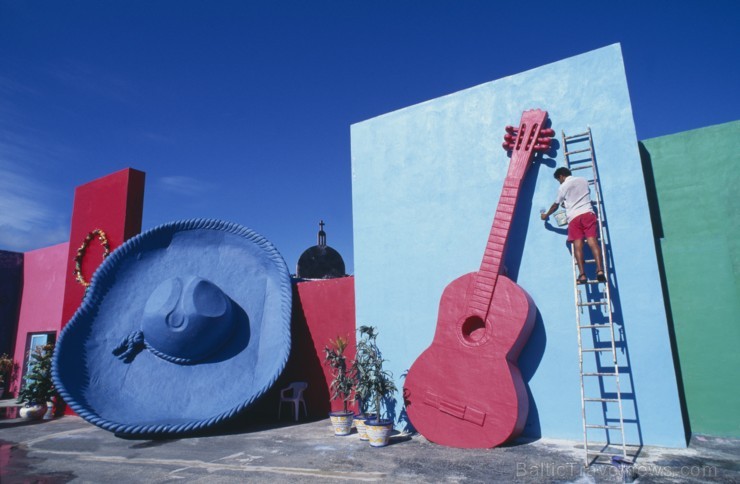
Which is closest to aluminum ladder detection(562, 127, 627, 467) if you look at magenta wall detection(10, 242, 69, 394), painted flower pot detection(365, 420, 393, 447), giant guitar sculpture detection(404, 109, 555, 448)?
giant guitar sculpture detection(404, 109, 555, 448)

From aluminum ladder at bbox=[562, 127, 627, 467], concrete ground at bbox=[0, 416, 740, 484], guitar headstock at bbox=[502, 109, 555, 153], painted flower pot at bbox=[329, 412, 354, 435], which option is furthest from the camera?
painted flower pot at bbox=[329, 412, 354, 435]

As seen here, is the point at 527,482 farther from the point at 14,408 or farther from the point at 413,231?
the point at 14,408

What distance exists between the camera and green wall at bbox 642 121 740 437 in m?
4.20

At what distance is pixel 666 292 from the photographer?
4516 mm

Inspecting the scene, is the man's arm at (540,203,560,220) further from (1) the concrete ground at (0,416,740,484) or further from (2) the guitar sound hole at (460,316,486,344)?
(1) the concrete ground at (0,416,740,484)

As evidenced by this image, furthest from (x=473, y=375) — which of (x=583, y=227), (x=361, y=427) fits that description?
(x=583, y=227)

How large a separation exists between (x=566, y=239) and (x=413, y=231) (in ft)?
6.05

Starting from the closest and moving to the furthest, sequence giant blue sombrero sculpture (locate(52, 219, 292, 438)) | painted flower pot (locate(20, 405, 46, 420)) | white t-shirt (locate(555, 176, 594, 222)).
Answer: white t-shirt (locate(555, 176, 594, 222)) < giant blue sombrero sculpture (locate(52, 219, 292, 438)) < painted flower pot (locate(20, 405, 46, 420))

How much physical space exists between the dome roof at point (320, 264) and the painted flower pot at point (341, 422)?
20.1 ft

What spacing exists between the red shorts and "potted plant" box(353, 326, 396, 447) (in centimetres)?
259

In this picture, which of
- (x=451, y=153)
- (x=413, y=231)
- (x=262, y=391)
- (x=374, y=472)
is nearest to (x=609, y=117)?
(x=451, y=153)

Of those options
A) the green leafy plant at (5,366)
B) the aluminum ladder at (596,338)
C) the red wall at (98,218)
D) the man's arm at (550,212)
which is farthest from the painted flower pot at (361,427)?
the green leafy plant at (5,366)

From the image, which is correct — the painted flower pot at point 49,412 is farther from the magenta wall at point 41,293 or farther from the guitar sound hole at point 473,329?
the guitar sound hole at point 473,329

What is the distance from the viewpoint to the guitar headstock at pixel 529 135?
16.0 ft
